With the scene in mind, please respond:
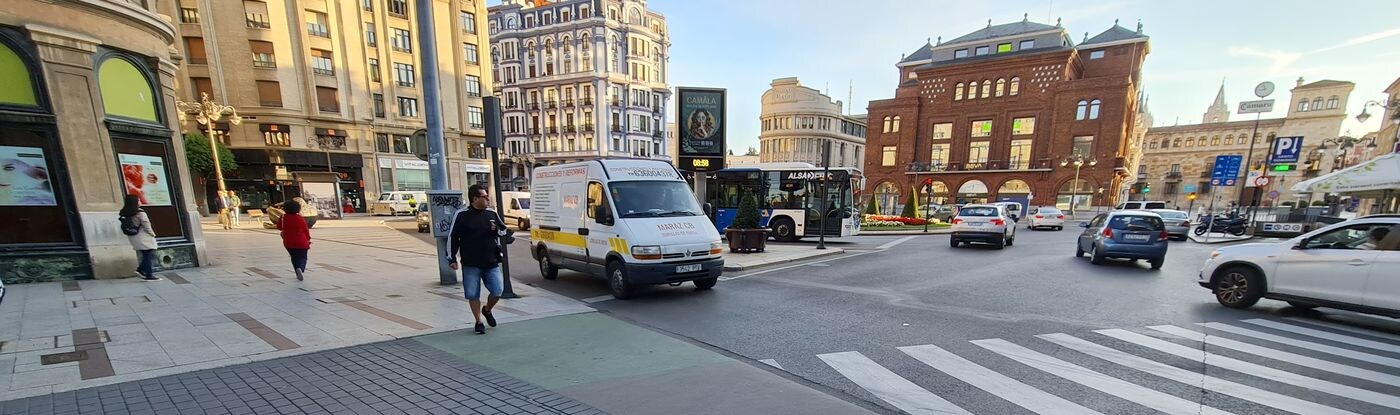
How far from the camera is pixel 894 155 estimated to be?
4900cm

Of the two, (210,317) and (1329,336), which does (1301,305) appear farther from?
(210,317)

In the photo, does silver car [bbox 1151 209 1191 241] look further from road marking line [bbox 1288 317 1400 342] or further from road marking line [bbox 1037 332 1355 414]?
road marking line [bbox 1037 332 1355 414]

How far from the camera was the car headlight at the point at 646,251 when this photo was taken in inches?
279

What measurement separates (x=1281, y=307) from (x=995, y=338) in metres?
5.67

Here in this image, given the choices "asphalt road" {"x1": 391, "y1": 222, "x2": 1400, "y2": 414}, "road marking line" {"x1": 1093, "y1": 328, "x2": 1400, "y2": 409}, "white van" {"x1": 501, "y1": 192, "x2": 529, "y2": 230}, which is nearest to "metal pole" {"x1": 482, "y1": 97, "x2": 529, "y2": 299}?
"asphalt road" {"x1": 391, "y1": 222, "x2": 1400, "y2": 414}

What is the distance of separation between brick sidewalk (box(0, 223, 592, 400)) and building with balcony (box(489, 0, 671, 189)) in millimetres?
46051

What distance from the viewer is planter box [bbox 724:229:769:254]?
41.1ft

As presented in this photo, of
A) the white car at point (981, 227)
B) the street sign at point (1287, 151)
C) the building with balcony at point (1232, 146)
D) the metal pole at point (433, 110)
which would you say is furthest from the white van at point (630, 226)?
the building with balcony at point (1232, 146)

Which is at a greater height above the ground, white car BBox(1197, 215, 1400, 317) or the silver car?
white car BBox(1197, 215, 1400, 317)

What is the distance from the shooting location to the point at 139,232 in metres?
7.53

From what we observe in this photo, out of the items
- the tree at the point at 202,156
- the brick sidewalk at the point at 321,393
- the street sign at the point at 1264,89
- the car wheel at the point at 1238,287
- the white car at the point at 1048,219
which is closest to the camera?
the brick sidewalk at the point at 321,393

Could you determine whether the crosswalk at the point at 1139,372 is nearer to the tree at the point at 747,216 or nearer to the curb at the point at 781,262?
the curb at the point at 781,262

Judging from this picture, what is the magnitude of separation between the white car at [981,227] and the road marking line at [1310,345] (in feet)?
28.9

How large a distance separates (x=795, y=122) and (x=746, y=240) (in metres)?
63.6
